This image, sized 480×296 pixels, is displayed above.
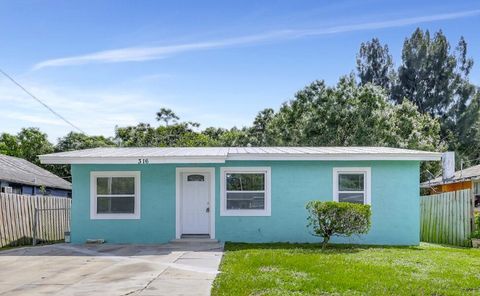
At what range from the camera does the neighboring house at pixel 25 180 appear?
76.2 feet

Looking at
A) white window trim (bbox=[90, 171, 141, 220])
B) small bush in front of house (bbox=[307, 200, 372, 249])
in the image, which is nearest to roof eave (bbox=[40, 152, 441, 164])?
white window trim (bbox=[90, 171, 141, 220])

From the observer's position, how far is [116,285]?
898 centimetres

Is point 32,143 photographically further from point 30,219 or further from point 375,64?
point 375,64

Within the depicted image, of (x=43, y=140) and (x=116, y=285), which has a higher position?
(x=43, y=140)

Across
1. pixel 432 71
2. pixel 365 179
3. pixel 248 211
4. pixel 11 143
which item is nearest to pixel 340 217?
pixel 365 179

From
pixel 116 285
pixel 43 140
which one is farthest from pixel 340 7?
pixel 43 140

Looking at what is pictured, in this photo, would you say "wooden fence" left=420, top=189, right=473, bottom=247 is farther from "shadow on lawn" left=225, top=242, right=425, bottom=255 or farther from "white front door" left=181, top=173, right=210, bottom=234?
"white front door" left=181, top=173, right=210, bottom=234

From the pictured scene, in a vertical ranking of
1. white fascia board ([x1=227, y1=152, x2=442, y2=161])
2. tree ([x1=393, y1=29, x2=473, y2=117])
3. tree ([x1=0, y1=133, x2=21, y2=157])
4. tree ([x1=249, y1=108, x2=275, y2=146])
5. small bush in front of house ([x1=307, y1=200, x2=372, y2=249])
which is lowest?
small bush in front of house ([x1=307, y1=200, x2=372, y2=249])

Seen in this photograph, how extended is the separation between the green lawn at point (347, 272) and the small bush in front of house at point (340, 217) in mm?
554

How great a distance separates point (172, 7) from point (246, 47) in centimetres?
506

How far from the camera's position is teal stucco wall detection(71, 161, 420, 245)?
16.2 metres

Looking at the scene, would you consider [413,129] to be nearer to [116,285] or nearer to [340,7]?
[340,7]

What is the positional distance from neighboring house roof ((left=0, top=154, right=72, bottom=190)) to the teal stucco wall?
811 cm

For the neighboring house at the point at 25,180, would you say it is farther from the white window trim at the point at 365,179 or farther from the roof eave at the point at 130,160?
the white window trim at the point at 365,179
